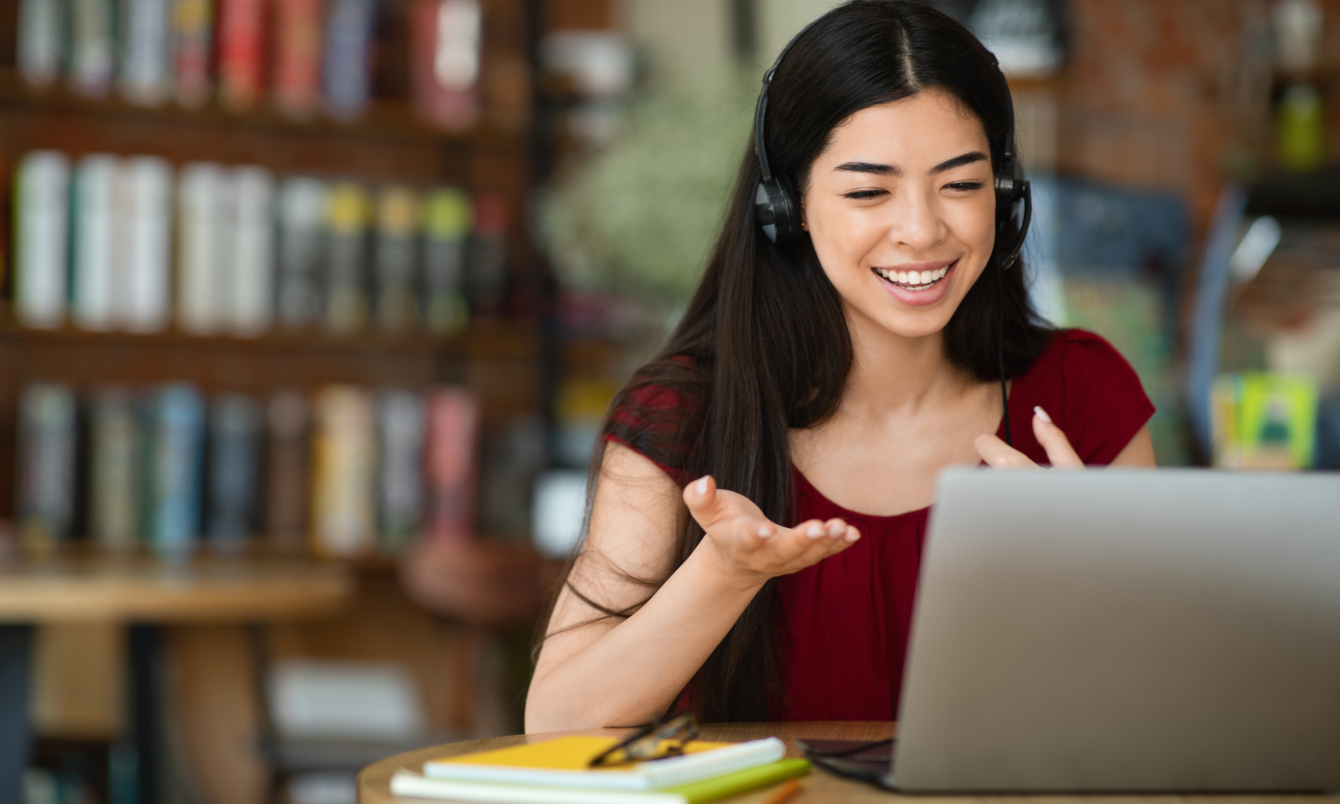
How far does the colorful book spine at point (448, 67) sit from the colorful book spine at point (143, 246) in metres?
0.54

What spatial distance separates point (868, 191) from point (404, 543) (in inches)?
68.0

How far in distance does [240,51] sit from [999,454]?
79.6 inches

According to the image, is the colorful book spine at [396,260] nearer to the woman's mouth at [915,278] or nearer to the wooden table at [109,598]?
the wooden table at [109,598]

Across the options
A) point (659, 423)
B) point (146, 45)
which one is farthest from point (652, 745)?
point (146, 45)

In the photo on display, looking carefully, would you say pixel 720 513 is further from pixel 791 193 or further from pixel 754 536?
pixel 791 193

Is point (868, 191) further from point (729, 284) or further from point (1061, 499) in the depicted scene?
point (1061, 499)

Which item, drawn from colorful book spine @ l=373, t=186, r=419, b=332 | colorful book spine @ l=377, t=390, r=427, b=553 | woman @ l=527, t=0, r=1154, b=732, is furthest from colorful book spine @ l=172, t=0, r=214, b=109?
woman @ l=527, t=0, r=1154, b=732

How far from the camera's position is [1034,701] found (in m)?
0.62

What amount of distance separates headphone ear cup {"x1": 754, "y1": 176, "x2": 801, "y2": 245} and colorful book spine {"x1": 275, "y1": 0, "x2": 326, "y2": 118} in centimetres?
164

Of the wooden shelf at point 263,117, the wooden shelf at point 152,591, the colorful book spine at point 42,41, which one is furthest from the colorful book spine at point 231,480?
the colorful book spine at point 42,41

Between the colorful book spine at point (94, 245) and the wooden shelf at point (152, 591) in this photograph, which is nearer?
the wooden shelf at point (152, 591)

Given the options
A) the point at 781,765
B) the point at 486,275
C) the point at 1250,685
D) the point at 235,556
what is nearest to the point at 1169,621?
the point at 1250,685

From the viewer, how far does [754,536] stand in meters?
0.72

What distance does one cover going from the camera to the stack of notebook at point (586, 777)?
0.61 metres
